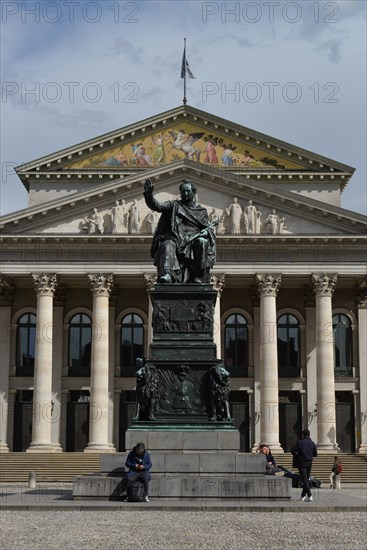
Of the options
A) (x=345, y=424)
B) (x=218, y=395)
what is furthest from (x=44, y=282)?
(x=218, y=395)

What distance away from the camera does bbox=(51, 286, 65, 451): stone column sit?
57.1 m

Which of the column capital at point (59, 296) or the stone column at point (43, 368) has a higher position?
the column capital at point (59, 296)

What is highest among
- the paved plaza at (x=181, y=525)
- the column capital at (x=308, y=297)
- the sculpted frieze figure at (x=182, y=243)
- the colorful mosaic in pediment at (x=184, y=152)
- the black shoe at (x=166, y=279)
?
the colorful mosaic in pediment at (x=184, y=152)

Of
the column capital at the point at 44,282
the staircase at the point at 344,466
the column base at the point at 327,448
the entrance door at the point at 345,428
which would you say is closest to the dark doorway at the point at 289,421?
the entrance door at the point at 345,428

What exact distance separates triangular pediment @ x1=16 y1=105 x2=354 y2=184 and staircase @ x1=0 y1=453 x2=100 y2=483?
775 inches

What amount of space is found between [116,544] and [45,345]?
1625 inches

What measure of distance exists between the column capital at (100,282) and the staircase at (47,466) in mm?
8950

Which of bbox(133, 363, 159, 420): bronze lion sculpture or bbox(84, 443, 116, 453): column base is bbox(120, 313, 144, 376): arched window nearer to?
bbox(84, 443, 116, 453): column base

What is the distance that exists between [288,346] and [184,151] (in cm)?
1427

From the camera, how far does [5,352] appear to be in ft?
191

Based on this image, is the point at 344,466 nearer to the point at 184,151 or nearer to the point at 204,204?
the point at 204,204

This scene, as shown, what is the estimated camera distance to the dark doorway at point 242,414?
5759 cm

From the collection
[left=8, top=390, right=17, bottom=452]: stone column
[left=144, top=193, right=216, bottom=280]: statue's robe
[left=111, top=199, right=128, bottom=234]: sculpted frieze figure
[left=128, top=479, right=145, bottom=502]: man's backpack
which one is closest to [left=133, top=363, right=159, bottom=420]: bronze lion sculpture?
[left=128, top=479, right=145, bottom=502]: man's backpack

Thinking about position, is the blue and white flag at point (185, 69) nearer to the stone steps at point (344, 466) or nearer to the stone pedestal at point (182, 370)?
the stone steps at point (344, 466)
